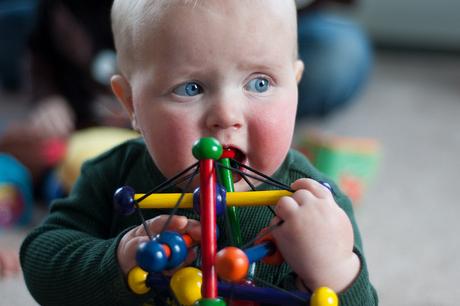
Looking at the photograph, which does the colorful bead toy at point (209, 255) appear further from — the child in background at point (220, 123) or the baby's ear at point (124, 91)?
the baby's ear at point (124, 91)

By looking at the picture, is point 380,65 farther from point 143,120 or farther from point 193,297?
point 193,297

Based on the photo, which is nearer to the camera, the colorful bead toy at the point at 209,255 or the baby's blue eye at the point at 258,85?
the colorful bead toy at the point at 209,255

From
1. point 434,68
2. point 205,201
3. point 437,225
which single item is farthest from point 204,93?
point 434,68

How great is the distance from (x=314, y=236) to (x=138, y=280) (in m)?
0.16

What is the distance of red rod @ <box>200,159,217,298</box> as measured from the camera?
1.84ft

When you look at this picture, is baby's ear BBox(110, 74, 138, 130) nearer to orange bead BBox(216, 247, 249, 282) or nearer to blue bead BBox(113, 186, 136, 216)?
blue bead BBox(113, 186, 136, 216)

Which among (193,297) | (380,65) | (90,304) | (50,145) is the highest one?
(193,297)

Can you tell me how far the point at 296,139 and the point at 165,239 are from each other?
1120 millimetres

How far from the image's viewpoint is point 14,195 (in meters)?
1.36

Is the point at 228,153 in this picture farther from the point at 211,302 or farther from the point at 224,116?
the point at 211,302

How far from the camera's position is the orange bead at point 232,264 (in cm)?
53

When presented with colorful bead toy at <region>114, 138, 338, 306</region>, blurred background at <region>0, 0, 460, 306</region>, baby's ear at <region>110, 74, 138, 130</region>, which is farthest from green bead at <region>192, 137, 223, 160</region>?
blurred background at <region>0, 0, 460, 306</region>

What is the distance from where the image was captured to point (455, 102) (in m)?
2.06

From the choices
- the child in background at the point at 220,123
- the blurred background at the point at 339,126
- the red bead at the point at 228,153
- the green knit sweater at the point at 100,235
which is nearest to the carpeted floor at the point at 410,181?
the blurred background at the point at 339,126
